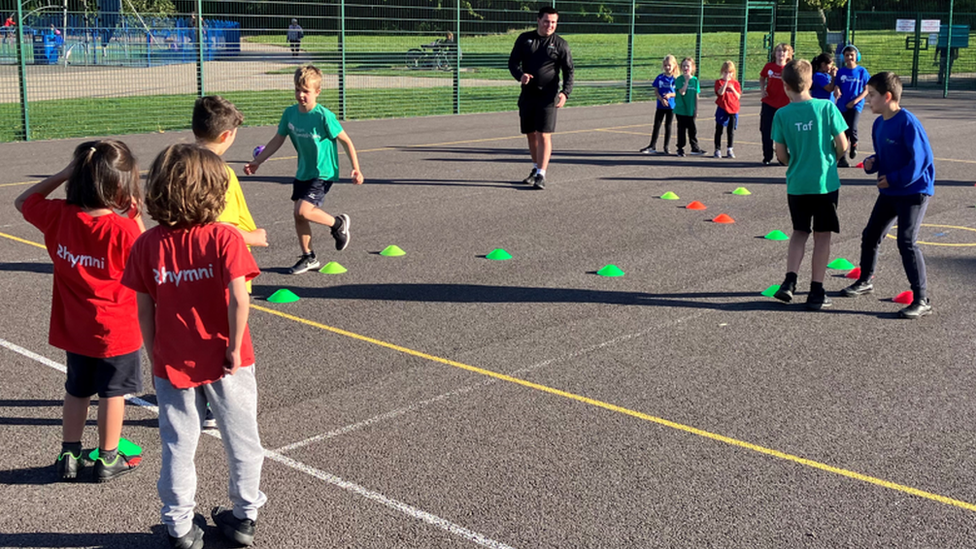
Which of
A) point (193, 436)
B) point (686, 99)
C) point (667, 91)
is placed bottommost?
point (193, 436)

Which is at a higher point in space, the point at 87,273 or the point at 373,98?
the point at 373,98

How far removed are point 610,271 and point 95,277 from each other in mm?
4952

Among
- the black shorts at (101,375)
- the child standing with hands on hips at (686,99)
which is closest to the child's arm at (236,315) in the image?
the black shorts at (101,375)

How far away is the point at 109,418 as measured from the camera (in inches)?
172

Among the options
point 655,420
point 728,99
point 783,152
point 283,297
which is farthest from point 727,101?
point 655,420

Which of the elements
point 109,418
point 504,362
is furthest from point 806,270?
point 109,418

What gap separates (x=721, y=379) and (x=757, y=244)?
410 centimetres

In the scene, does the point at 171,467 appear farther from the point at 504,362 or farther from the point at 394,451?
the point at 504,362

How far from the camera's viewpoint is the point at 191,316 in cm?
358

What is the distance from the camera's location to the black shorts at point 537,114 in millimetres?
12711

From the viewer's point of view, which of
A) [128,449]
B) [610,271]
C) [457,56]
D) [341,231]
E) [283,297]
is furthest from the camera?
[457,56]

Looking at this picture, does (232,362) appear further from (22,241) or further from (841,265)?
(22,241)

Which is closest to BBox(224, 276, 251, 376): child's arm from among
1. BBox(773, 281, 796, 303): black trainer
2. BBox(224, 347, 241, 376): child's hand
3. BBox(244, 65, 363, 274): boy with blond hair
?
BBox(224, 347, 241, 376): child's hand

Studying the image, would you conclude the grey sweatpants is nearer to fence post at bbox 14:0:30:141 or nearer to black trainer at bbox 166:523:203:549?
black trainer at bbox 166:523:203:549
